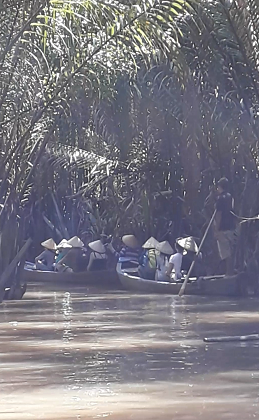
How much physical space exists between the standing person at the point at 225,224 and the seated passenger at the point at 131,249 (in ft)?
18.3

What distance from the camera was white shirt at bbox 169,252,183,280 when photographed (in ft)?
66.8

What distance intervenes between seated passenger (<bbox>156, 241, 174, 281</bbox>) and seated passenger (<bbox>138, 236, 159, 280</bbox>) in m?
0.13

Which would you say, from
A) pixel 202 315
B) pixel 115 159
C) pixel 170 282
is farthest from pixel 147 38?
pixel 115 159

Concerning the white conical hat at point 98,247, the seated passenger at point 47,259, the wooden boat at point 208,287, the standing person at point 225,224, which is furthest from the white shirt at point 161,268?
the seated passenger at point 47,259

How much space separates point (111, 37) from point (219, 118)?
16.3 feet

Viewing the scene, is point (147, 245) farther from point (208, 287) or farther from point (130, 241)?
point (208, 287)

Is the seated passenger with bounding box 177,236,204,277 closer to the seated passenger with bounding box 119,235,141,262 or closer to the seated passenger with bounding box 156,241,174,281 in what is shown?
the seated passenger with bounding box 156,241,174,281

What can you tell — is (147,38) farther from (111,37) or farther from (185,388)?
(185,388)

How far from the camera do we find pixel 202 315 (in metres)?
15.3

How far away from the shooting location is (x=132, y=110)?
21906 millimetres

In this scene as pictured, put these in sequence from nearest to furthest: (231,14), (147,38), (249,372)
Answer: (249,372) < (147,38) < (231,14)

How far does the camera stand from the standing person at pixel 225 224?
18641 mm

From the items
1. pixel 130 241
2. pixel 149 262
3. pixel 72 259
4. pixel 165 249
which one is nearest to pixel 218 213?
pixel 165 249

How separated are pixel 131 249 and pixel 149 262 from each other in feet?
12.2
